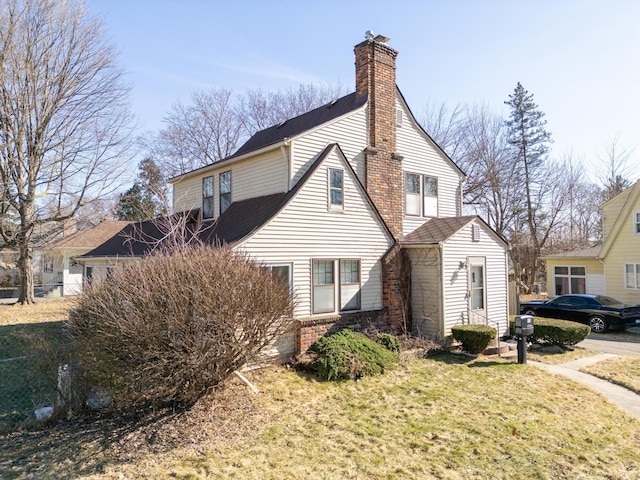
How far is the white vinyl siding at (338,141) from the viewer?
11070 millimetres

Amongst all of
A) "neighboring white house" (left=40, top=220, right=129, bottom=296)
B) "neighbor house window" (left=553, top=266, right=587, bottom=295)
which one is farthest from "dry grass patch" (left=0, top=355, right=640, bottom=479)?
"neighboring white house" (left=40, top=220, right=129, bottom=296)

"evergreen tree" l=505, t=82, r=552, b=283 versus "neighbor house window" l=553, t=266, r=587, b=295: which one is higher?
"evergreen tree" l=505, t=82, r=552, b=283

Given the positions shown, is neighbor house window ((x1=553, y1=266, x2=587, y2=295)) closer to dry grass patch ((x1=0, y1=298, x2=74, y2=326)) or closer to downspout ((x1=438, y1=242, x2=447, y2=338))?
downspout ((x1=438, y1=242, x2=447, y2=338))

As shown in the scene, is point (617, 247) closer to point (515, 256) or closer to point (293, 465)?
point (515, 256)

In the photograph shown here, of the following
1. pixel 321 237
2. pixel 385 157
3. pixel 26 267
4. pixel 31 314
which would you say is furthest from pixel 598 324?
pixel 26 267

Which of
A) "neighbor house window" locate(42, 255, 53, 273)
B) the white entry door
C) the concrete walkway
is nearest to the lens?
the concrete walkway

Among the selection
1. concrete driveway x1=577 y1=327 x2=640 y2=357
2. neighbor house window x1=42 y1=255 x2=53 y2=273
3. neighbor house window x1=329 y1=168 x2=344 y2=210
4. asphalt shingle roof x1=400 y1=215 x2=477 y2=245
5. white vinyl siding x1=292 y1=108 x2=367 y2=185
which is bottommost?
concrete driveway x1=577 y1=327 x2=640 y2=357

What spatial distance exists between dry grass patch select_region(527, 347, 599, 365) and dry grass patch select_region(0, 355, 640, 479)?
2.94 meters

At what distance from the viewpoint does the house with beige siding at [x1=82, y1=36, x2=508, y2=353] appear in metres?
10.4

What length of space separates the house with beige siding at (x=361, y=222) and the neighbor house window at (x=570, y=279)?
11.9m

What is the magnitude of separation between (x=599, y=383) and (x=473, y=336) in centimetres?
288

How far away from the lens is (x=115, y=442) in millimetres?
5730

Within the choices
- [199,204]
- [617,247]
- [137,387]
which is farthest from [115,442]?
[617,247]

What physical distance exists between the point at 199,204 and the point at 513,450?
11901 millimetres
